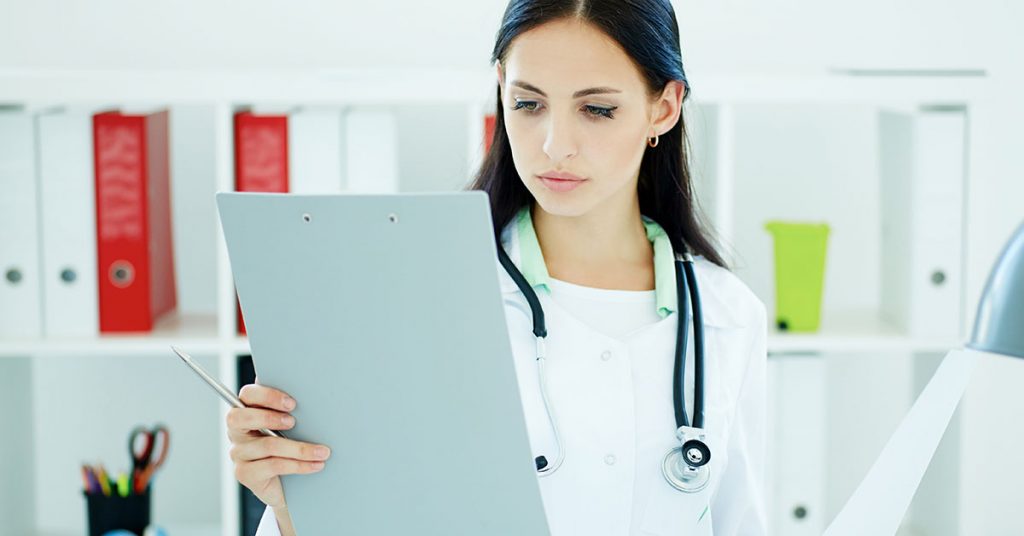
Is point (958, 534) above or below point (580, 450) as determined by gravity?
below

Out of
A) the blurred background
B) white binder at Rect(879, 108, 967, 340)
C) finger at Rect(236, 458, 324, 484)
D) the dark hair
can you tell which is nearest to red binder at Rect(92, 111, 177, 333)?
the blurred background

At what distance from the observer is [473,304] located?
881 mm

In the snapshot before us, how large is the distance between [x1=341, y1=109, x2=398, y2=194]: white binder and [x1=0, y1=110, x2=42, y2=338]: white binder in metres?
0.52

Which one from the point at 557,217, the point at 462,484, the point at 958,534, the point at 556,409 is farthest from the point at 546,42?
the point at 958,534

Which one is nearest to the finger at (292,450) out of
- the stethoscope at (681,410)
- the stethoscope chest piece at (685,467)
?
the stethoscope at (681,410)

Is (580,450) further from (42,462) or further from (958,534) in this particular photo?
(42,462)

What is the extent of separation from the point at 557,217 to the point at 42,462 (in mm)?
1449

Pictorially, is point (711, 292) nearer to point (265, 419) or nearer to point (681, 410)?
point (681, 410)

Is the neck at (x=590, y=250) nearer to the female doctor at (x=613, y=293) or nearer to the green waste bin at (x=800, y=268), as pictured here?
the female doctor at (x=613, y=293)

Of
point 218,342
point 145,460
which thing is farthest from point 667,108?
point 145,460

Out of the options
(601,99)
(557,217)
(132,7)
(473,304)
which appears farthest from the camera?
(132,7)

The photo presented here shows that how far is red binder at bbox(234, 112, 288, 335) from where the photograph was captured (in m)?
1.94

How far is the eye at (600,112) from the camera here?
1.23 meters

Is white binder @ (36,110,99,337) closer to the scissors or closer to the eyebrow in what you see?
the scissors
